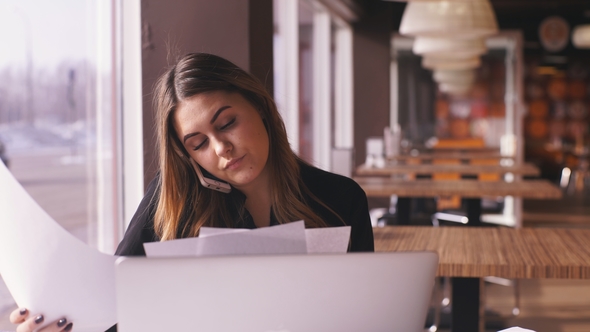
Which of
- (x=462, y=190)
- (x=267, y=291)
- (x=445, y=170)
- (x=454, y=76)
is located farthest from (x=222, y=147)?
(x=454, y=76)

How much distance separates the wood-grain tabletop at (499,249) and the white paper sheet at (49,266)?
108 centimetres

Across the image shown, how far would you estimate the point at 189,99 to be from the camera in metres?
1.53

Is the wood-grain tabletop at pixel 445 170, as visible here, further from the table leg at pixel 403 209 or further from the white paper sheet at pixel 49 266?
the white paper sheet at pixel 49 266

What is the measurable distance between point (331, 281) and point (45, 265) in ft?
1.55

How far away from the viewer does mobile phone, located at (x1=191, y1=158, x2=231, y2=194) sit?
1.58m

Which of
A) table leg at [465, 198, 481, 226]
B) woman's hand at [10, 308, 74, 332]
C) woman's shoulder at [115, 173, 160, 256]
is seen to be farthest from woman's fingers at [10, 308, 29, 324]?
table leg at [465, 198, 481, 226]

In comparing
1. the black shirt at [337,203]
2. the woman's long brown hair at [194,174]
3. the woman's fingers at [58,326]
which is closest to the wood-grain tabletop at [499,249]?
the black shirt at [337,203]

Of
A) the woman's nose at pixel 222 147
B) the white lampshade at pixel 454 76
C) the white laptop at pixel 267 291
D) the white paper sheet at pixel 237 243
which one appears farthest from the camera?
the white lampshade at pixel 454 76

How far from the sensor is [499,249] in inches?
83.8

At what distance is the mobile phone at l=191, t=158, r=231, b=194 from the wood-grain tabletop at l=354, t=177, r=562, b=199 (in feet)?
7.76

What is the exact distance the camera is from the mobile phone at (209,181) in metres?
1.58

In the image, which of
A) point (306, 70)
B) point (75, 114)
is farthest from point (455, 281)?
point (306, 70)

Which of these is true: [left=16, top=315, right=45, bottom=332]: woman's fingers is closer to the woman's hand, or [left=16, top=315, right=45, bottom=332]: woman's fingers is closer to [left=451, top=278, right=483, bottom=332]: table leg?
the woman's hand

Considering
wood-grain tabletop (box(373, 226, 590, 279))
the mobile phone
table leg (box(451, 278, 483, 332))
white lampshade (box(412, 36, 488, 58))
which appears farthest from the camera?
white lampshade (box(412, 36, 488, 58))
